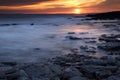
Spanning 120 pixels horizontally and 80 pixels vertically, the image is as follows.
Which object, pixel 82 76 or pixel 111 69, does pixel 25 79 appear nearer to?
pixel 82 76

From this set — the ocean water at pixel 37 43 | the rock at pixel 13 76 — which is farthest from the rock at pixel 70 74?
the ocean water at pixel 37 43

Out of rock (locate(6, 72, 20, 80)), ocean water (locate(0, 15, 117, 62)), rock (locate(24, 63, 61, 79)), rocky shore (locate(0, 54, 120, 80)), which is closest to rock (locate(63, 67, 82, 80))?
rocky shore (locate(0, 54, 120, 80))

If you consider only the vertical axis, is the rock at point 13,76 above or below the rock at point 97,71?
above

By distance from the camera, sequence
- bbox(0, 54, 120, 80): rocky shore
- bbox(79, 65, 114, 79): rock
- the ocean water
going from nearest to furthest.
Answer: bbox(0, 54, 120, 80): rocky shore, bbox(79, 65, 114, 79): rock, the ocean water

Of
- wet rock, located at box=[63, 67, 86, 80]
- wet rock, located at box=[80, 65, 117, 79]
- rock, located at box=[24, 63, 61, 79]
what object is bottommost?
wet rock, located at box=[80, 65, 117, 79]

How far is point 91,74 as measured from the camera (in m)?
9.91

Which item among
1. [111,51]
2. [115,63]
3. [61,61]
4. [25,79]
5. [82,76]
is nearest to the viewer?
[25,79]

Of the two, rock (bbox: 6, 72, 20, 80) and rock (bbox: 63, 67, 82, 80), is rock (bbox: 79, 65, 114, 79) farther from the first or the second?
rock (bbox: 6, 72, 20, 80)

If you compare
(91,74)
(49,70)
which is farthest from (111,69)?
(49,70)

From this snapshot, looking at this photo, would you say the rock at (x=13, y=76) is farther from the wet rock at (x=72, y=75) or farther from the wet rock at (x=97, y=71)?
the wet rock at (x=97, y=71)

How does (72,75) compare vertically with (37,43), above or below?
above

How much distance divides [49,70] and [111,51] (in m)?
6.17

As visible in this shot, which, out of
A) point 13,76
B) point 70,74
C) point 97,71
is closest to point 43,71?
point 70,74

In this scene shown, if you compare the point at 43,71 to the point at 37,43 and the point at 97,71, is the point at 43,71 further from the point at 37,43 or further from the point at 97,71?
the point at 37,43
